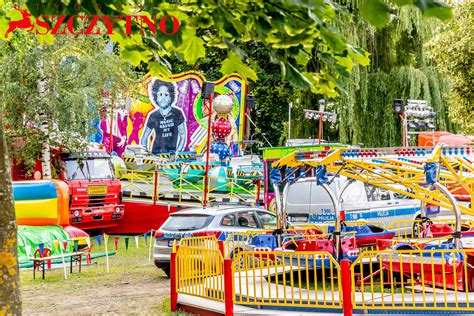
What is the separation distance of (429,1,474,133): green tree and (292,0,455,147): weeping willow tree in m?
4.53

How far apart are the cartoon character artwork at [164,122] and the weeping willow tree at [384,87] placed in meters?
7.47

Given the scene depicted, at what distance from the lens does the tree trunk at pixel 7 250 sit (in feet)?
20.5

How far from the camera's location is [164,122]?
1448 inches

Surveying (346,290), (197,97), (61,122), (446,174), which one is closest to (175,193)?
(61,122)

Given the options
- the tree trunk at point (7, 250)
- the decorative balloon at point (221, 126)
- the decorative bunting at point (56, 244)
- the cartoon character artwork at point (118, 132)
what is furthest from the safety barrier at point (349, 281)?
the cartoon character artwork at point (118, 132)

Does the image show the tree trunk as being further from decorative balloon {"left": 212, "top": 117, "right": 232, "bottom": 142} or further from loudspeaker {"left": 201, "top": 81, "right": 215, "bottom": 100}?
decorative balloon {"left": 212, "top": 117, "right": 232, "bottom": 142}

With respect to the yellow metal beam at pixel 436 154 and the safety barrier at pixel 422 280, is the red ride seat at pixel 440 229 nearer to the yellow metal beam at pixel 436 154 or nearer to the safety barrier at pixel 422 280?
the safety barrier at pixel 422 280

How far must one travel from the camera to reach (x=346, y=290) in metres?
10.5

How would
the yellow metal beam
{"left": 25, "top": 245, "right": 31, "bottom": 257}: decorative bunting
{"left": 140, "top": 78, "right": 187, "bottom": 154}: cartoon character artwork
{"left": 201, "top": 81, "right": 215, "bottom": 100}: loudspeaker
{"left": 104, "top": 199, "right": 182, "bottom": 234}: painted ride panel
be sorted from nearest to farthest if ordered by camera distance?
the yellow metal beam, {"left": 25, "top": 245, "right": 31, "bottom": 257}: decorative bunting, {"left": 201, "top": 81, "right": 215, "bottom": 100}: loudspeaker, {"left": 104, "top": 199, "right": 182, "bottom": 234}: painted ride panel, {"left": 140, "top": 78, "right": 187, "bottom": 154}: cartoon character artwork

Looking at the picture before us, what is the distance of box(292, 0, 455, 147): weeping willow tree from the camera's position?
3113cm

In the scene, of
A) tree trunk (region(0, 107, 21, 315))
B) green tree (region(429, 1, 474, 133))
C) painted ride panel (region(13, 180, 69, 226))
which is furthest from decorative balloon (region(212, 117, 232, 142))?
tree trunk (region(0, 107, 21, 315))

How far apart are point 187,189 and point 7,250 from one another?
24.0m

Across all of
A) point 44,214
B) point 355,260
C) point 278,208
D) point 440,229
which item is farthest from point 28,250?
point 355,260

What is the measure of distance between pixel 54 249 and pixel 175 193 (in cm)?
985
